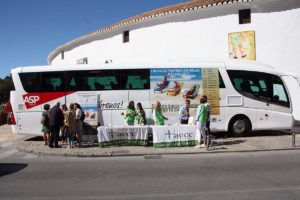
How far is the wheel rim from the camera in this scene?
1688cm

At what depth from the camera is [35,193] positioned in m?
8.05

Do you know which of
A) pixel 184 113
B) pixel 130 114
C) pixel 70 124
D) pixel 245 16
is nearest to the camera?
pixel 70 124

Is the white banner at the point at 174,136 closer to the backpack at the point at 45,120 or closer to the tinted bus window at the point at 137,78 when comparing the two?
the tinted bus window at the point at 137,78

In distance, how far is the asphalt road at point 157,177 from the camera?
308 inches

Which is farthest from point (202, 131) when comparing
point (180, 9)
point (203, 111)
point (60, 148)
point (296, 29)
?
point (180, 9)

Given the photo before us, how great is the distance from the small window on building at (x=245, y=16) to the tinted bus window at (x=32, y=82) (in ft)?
36.6

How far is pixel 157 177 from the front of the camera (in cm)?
948

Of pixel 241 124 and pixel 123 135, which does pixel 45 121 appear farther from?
pixel 241 124

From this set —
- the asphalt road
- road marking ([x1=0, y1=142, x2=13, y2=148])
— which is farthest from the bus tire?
road marking ([x1=0, y1=142, x2=13, y2=148])

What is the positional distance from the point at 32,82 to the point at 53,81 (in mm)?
881

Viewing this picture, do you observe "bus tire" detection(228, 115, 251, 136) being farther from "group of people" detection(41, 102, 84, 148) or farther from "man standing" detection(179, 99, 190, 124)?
"group of people" detection(41, 102, 84, 148)

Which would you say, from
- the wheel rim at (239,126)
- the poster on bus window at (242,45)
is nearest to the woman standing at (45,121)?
the wheel rim at (239,126)

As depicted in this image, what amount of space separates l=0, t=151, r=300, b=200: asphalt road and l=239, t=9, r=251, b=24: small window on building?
10051 millimetres

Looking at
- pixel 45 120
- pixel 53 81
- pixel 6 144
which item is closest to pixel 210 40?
pixel 53 81
